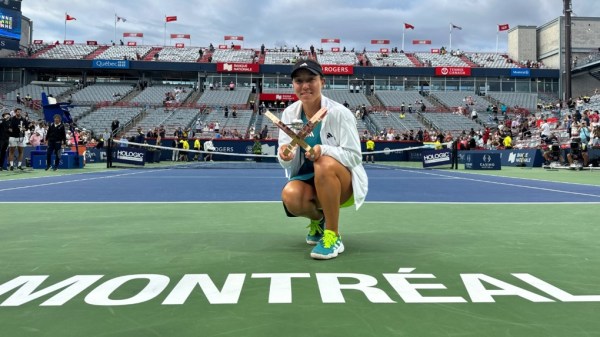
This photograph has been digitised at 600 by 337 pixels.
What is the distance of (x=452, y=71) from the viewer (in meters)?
62.0

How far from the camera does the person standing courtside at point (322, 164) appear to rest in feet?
13.5

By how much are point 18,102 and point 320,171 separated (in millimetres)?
60126

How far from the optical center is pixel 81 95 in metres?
58.0

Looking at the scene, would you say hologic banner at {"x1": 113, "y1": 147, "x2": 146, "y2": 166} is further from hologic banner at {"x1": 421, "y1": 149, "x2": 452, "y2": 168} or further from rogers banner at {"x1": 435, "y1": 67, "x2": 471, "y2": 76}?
rogers banner at {"x1": 435, "y1": 67, "x2": 471, "y2": 76}

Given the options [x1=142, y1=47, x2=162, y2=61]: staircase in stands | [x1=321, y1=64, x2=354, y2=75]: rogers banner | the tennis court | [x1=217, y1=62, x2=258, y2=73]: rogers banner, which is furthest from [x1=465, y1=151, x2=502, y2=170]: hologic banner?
[x1=142, y1=47, x2=162, y2=61]: staircase in stands

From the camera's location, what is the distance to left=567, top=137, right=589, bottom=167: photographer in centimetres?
2262

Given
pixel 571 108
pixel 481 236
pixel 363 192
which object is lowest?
pixel 481 236

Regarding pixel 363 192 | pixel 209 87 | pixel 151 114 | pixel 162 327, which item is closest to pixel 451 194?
pixel 363 192

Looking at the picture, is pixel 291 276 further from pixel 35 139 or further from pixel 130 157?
pixel 35 139

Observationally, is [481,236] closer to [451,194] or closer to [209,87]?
[451,194]

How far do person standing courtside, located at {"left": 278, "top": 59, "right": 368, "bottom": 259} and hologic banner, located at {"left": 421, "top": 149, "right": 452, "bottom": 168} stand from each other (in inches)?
842

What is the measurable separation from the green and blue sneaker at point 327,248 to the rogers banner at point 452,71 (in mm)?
61480

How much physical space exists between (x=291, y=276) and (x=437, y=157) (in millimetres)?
23025

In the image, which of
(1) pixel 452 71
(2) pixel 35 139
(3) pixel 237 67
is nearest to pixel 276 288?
(2) pixel 35 139
